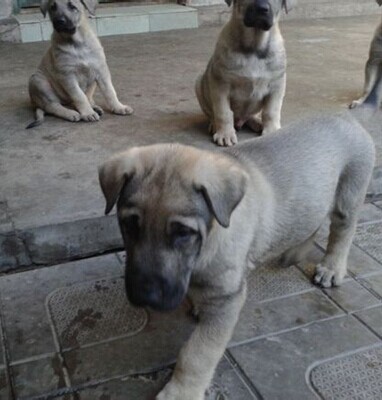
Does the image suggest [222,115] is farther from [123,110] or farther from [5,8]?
[5,8]

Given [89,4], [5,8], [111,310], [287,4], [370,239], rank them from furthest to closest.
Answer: [5,8], [89,4], [287,4], [370,239], [111,310]

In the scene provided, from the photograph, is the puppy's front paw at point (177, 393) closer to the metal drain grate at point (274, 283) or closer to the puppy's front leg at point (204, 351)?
the puppy's front leg at point (204, 351)

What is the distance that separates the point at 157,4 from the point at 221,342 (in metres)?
11.5

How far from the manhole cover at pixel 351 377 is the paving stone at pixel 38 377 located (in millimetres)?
1353

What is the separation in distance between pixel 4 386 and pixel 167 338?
0.92 meters

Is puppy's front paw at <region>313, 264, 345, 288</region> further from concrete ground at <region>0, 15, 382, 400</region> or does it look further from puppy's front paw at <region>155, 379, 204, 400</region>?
puppy's front paw at <region>155, 379, 204, 400</region>

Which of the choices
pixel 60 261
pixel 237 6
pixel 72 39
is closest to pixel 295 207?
pixel 60 261

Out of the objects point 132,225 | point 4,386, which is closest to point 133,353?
point 4,386

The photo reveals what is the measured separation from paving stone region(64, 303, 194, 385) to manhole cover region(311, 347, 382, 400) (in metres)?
0.81

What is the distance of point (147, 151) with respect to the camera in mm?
2598

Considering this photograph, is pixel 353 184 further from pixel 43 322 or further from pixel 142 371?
pixel 43 322

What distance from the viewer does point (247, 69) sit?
5.29 meters

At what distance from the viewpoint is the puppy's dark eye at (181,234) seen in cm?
232

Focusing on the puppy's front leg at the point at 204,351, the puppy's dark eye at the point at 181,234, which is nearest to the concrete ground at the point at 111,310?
the puppy's front leg at the point at 204,351
